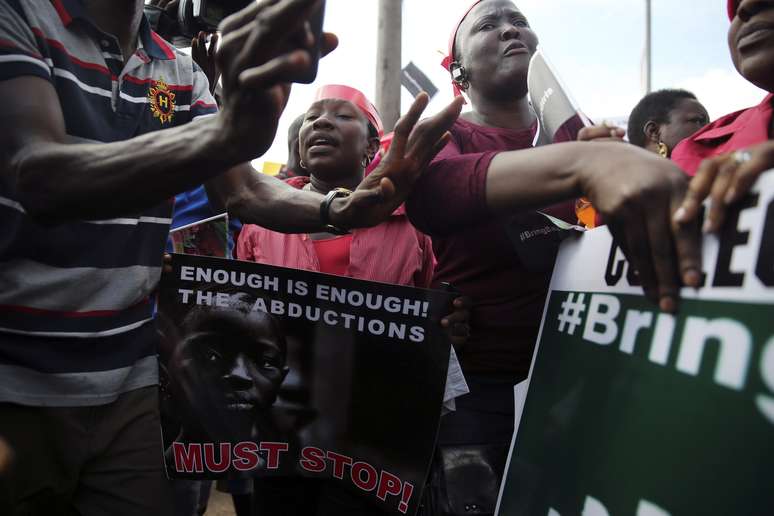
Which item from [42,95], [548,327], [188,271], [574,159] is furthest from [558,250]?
[42,95]

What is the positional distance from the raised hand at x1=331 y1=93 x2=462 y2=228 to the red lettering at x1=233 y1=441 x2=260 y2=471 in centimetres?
74

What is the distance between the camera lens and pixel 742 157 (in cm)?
73

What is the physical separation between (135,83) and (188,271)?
500 mm

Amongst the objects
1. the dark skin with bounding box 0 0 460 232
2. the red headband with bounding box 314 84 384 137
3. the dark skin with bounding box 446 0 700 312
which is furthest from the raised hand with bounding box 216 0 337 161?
the red headband with bounding box 314 84 384 137

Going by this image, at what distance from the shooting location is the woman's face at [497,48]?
175cm

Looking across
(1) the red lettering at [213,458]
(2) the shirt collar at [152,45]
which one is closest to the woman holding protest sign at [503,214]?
(1) the red lettering at [213,458]

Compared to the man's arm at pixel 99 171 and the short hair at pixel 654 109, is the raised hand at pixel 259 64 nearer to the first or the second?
the man's arm at pixel 99 171

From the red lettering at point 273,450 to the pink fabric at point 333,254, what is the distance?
671 millimetres

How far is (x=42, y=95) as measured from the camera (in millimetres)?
1109

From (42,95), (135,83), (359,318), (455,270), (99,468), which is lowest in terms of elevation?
(99,468)

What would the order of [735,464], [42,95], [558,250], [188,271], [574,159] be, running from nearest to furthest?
[735,464] → [574,159] → [42,95] → [558,250] → [188,271]

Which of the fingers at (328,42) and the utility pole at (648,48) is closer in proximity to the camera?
the fingers at (328,42)

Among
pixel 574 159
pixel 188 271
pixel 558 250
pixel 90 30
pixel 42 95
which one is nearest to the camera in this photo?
pixel 574 159

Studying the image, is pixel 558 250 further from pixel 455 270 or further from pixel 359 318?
pixel 359 318
